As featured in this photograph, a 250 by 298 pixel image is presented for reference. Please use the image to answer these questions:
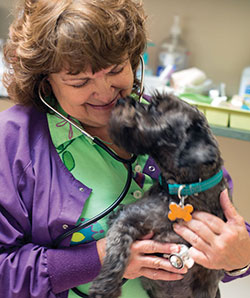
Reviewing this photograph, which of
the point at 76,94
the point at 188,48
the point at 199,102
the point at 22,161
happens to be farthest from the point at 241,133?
the point at 22,161

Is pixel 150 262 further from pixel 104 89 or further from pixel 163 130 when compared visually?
pixel 104 89

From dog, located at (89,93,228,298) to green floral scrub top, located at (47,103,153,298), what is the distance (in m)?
0.06

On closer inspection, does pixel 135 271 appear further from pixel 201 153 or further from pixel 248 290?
pixel 248 290

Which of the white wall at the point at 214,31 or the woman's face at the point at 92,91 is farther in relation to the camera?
the white wall at the point at 214,31

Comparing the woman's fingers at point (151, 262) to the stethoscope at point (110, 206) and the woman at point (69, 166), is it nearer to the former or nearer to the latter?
the woman at point (69, 166)

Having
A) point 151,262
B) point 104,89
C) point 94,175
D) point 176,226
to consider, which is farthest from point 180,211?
point 104,89

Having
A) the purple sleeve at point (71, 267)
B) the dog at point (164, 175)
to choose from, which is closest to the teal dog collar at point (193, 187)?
the dog at point (164, 175)

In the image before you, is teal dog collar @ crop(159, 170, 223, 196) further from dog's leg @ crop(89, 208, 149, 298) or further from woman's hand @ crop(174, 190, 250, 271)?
dog's leg @ crop(89, 208, 149, 298)

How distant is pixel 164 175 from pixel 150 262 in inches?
9.2

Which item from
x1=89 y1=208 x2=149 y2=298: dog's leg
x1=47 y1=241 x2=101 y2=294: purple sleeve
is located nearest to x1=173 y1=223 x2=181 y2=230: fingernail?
x1=89 y1=208 x2=149 y2=298: dog's leg

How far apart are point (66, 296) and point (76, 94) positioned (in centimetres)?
57

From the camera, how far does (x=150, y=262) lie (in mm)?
931

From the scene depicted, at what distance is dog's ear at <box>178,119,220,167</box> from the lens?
866 mm

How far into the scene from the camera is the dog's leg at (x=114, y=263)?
905 mm
